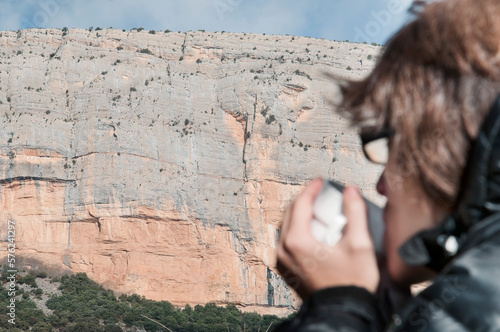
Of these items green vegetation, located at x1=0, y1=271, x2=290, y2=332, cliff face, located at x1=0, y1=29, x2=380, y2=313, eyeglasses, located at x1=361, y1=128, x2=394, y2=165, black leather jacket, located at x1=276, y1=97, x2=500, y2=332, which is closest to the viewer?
black leather jacket, located at x1=276, y1=97, x2=500, y2=332

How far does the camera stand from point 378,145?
820mm

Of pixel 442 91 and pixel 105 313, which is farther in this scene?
pixel 105 313

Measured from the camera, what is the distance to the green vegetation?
28891mm

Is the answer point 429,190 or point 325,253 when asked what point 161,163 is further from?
point 429,190

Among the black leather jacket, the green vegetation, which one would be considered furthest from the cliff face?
the black leather jacket

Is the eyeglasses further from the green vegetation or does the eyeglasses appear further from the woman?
the green vegetation

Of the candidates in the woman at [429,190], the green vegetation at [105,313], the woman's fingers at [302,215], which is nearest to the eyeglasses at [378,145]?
the woman at [429,190]

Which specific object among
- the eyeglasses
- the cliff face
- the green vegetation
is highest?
the cliff face

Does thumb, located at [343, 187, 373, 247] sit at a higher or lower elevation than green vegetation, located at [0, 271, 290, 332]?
lower

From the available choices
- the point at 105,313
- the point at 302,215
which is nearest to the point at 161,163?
the point at 105,313

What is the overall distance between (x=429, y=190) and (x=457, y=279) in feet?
0.45

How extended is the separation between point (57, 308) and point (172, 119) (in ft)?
45.2

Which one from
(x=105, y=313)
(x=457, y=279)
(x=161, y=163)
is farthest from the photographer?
(x=161, y=163)

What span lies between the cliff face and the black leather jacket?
110 ft
